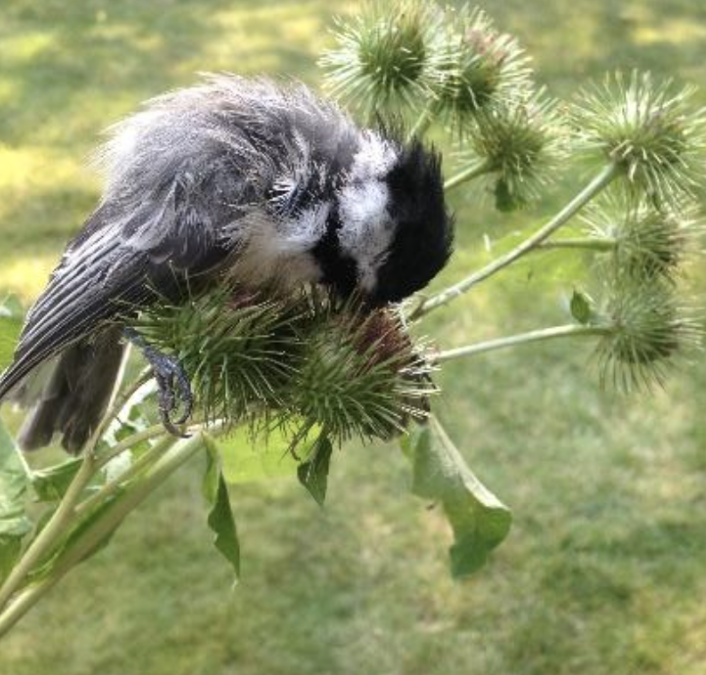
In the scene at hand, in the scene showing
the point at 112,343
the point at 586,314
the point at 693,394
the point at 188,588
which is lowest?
the point at 693,394

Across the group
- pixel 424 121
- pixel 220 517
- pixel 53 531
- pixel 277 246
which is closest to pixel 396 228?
pixel 277 246

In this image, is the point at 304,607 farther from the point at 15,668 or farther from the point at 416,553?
the point at 15,668

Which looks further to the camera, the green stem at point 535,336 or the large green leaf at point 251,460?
the large green leaf at point 251,460

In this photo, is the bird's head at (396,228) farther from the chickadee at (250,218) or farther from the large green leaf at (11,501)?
the large green leaf at (11,501)

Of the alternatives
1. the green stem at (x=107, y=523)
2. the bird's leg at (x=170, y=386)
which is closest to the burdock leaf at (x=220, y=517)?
the green stem at (x=107, y=523)

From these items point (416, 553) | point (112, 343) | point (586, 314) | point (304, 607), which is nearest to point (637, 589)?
point (416, 553)

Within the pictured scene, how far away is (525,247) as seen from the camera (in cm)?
148

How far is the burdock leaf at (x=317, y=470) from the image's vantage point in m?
A: 1.26

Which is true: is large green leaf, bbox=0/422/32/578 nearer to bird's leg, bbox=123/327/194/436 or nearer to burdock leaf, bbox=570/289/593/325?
bird's leg, bbox=123/327/194/436

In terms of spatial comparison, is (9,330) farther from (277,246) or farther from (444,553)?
(444,553)

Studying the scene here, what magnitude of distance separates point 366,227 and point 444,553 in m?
1.57

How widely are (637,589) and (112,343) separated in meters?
1.56

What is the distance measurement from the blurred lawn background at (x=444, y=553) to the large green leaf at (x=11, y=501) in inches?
31.2

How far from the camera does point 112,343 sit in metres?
1.63
